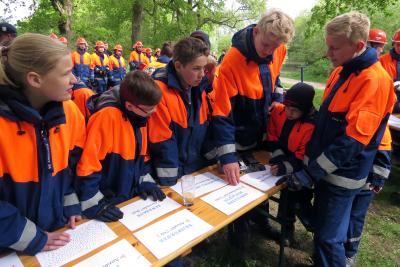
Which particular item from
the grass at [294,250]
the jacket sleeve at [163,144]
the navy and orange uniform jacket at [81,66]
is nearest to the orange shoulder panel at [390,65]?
the grass at [294,250]

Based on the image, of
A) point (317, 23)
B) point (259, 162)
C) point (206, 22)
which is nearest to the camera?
point (259, 162)

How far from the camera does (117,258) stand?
1.50m

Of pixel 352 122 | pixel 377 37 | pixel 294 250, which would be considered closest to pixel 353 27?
pixel 352 122

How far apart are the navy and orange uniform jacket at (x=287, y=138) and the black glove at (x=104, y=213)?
139 cm

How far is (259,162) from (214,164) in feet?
1.41

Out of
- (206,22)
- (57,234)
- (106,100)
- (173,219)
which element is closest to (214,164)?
(173,219)

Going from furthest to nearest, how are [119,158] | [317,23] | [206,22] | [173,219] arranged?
[206,22] < [317,23] < [119,158] < [173,219]

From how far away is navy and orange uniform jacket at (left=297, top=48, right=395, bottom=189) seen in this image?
76.9 inches

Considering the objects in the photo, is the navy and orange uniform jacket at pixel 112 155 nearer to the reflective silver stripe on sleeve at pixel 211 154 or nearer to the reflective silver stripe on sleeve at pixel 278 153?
the reflective silver stripe on sleeve at pixel 211 154

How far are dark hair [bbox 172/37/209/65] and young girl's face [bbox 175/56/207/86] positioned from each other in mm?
30

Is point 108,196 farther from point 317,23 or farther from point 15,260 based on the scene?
point 317,23

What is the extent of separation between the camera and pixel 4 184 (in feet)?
4.95

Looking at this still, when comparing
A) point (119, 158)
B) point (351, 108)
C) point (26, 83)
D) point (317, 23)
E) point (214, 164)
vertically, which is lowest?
point (214, 164)

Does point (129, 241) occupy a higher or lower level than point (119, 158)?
lower
